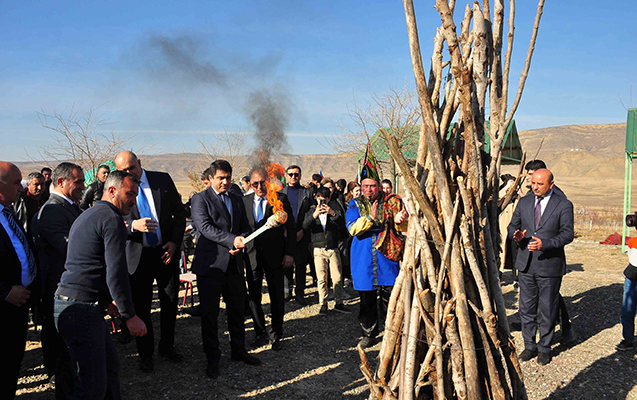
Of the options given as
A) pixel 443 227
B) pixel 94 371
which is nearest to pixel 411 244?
pixel 443 227

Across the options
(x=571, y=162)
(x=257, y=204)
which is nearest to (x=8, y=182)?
(x=257, y=204)

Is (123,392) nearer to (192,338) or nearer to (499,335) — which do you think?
(192,338)

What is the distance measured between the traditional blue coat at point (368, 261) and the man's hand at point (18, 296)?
365 cm

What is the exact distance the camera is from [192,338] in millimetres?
6434

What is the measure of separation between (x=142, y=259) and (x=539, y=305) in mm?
4821

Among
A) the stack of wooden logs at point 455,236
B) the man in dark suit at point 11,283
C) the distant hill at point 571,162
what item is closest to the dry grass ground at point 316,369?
the man in dark suit at point 11,283

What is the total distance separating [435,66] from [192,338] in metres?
5.07

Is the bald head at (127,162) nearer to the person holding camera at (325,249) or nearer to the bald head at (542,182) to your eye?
the person holding camera at (325,249)

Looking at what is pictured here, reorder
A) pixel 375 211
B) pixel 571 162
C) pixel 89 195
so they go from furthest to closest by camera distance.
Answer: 1. pixel 571 162
2. pixel 89 195
3. pixel 375 211

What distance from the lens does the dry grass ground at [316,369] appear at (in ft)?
15.6

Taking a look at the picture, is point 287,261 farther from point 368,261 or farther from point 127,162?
point 127,162

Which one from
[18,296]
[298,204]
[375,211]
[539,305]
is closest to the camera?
[18,296]

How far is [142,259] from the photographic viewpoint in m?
5.21

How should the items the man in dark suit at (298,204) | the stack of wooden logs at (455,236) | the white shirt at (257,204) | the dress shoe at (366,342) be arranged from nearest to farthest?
1. the stack of wooden logs at (455,236)
2. the dress shoe at (366,342)
3. the white shirt at (257,204)
4. the man in dark suit at (298,204)
